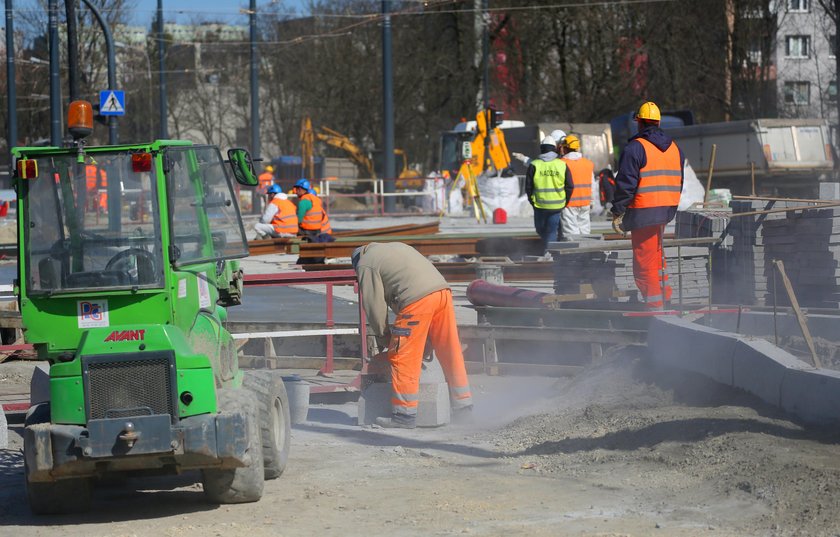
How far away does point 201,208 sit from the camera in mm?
6969

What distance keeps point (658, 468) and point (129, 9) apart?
41.6 meters

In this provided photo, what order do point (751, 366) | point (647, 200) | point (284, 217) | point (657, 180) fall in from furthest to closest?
point (284, 217) → point (657, 180) → point (647, 200) → point (751, 366)

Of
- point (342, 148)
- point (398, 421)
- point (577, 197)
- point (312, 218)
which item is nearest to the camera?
point (398, 421)

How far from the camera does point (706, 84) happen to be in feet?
149

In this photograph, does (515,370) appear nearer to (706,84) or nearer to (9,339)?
(9,339)

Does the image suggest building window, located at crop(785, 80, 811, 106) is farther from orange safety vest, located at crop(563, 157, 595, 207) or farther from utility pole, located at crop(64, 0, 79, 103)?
utility pole, located at crop(64, 0, 79, 103)

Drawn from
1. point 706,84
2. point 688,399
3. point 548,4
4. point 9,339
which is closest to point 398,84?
point 548,4

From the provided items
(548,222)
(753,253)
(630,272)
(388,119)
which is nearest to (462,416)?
(630,272)

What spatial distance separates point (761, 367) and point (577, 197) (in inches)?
353

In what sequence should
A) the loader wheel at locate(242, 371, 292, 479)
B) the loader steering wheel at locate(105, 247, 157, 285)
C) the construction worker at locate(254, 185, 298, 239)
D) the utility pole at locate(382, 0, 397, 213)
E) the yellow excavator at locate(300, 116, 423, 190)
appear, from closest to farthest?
the loader steering wheel at locate(105, 247, 157, 285), the loader wheel at locate(242, 371, 292, 479), the construction worker at locate(254, 185, 298, 239), the utility pole at locate(382, 0, 397, 213), the yellow excavator at locate(300, 116, 423, 190)

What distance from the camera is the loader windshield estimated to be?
21.5 feet

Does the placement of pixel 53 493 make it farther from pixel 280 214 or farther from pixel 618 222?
pixel 280 214

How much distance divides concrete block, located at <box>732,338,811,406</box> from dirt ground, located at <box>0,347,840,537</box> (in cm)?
11

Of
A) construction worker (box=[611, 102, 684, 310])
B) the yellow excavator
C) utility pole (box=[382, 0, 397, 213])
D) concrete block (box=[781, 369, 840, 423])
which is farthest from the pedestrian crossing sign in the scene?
the yellow excavator
